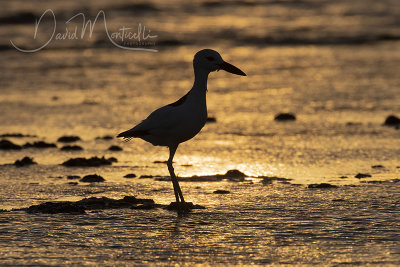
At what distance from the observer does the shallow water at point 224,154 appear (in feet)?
21.5

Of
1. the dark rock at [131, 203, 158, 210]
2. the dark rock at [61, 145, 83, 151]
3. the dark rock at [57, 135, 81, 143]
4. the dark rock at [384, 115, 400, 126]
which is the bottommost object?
the dark rock at [131, 203, 158, 210]

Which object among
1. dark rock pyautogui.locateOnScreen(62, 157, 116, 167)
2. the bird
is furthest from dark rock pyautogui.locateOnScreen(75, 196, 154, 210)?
dark rock pyautogui.locateOnScreen(62, 157, 116, 167)

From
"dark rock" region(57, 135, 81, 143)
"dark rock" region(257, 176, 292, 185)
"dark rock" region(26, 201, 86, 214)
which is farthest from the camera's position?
"dark rock" region(57, 135, 81, 143)

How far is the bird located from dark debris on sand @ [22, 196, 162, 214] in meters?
0.45

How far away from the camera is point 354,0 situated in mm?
49188

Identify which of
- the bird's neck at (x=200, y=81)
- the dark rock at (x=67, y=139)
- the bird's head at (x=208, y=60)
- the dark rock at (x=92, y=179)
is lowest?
the dark rock at (x=92, y=179)

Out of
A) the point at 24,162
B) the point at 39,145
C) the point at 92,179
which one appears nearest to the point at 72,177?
the point at 92,179

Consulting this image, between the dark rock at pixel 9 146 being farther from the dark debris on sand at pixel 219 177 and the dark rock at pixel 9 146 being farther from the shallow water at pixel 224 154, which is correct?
the dark debris on sand at pixel 219 177

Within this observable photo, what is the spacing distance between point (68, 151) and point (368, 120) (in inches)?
234

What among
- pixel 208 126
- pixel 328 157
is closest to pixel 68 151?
pixel 208 126

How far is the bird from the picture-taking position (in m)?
8.08

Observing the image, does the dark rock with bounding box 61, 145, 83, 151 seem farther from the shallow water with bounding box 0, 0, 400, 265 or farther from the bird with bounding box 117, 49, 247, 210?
the bird with bounding box 117, 49, 247, 210

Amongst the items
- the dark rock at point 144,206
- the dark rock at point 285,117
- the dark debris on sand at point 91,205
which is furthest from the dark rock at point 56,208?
the dark rock at point 285,117

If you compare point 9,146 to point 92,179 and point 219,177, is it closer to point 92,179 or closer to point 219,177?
point 92,179
